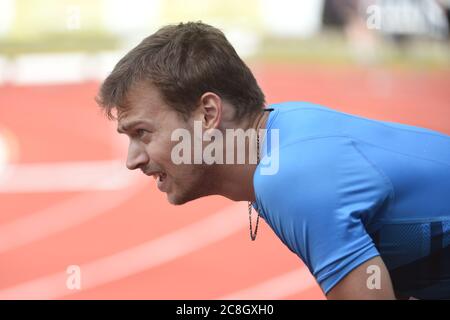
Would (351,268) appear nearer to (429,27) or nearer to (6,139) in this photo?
(6,139)

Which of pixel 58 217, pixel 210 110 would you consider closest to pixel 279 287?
pixel 58 217

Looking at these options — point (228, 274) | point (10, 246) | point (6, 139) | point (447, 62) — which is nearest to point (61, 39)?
point (6, 139)

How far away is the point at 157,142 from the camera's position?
2709 mm

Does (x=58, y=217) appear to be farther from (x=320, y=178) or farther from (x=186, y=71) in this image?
(x=320, y=178)

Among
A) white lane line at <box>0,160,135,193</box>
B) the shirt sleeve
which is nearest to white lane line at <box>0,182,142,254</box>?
white lane line at <box>0,160,135,193</box>

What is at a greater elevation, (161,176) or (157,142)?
(157,142)

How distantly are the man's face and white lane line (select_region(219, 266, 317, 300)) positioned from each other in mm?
3406

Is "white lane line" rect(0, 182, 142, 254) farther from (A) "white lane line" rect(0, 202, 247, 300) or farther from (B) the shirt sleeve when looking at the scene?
(B) the shirt sleeve

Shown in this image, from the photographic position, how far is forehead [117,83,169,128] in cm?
267

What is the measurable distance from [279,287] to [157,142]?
392cm

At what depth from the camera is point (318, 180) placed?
7.76 feet

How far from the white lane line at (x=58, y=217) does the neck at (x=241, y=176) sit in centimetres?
471

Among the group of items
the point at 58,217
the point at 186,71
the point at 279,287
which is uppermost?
the point at 186,71
